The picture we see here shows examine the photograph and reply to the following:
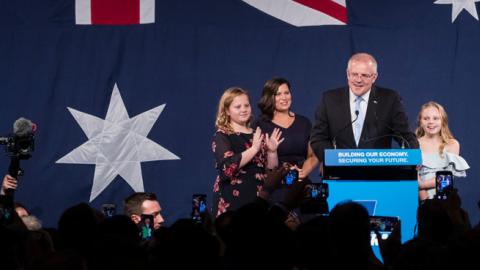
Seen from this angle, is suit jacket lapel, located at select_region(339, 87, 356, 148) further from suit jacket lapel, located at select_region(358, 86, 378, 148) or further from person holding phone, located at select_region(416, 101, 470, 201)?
person holding phone, located at select_region(416, 101, 470, 201)

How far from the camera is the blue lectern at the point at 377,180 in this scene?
20.4 feet

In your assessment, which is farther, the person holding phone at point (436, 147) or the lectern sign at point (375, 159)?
the person holding phone at point (436, 147)

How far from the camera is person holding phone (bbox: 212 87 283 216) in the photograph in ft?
24.1

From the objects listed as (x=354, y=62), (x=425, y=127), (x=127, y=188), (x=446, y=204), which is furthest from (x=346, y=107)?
(x=127, y=188)

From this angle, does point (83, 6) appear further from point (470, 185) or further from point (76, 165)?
point (470, 185)

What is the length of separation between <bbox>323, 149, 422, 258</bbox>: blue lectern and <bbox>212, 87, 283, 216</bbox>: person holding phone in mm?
1078

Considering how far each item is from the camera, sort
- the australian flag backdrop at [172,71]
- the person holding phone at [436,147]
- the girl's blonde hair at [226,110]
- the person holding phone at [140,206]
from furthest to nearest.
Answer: the australian flag backdrop at [172,71] → the person holding phone at [436,147] → the girl's blonde hair at [226,110] → the person holding phone at [140,206]

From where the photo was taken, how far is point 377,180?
6.30 m

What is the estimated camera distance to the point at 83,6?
32.6ft

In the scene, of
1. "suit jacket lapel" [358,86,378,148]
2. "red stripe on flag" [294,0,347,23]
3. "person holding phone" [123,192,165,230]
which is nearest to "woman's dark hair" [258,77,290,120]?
"suit jacket lapel" [358,86,378,148]

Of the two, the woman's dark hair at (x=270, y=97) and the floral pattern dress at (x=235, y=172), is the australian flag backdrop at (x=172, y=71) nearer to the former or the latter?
the woman's dark hair at (x=270, y=97)

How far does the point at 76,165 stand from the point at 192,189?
3.86 feet

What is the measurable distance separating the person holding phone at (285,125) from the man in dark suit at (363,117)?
1.53ft

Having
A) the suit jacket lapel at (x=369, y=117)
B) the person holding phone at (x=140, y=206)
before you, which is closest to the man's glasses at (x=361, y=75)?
the suit jacket lapel at (x=369, y=117)
